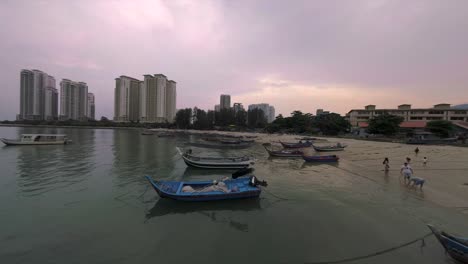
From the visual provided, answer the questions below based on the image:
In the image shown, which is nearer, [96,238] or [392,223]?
[96,238]

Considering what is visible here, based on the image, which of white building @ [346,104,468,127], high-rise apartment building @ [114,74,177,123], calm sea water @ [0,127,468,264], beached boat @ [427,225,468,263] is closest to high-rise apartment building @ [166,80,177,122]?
high-rise apartment building @ [114,74,177,123]

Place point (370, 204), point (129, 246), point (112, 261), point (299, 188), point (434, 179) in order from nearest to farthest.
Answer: point (112, 261)
point (129, 246)
point (370, 204)
point (299, 188)
point (434, 179)

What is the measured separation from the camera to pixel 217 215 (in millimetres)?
10781

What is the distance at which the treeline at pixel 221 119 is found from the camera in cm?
12400

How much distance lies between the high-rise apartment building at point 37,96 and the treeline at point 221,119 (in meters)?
114

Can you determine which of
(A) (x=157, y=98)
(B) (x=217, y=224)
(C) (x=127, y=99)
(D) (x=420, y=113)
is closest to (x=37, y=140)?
(B) (x=217, y=224)

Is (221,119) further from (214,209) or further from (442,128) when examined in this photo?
(214,209)

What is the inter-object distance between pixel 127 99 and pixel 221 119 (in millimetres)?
84907

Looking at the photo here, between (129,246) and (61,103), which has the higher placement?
(61,103)

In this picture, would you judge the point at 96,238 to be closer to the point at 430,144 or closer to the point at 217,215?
the point at 217,215

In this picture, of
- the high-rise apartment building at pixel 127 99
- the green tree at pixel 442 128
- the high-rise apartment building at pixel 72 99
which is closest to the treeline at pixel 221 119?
the high-rise apartment building at pixel 127 99

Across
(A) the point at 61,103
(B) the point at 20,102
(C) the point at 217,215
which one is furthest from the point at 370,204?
(B) the point at 20,102

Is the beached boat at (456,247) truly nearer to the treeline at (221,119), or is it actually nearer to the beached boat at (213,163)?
the beached boat at (213,163)

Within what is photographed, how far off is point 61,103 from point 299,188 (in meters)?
200
